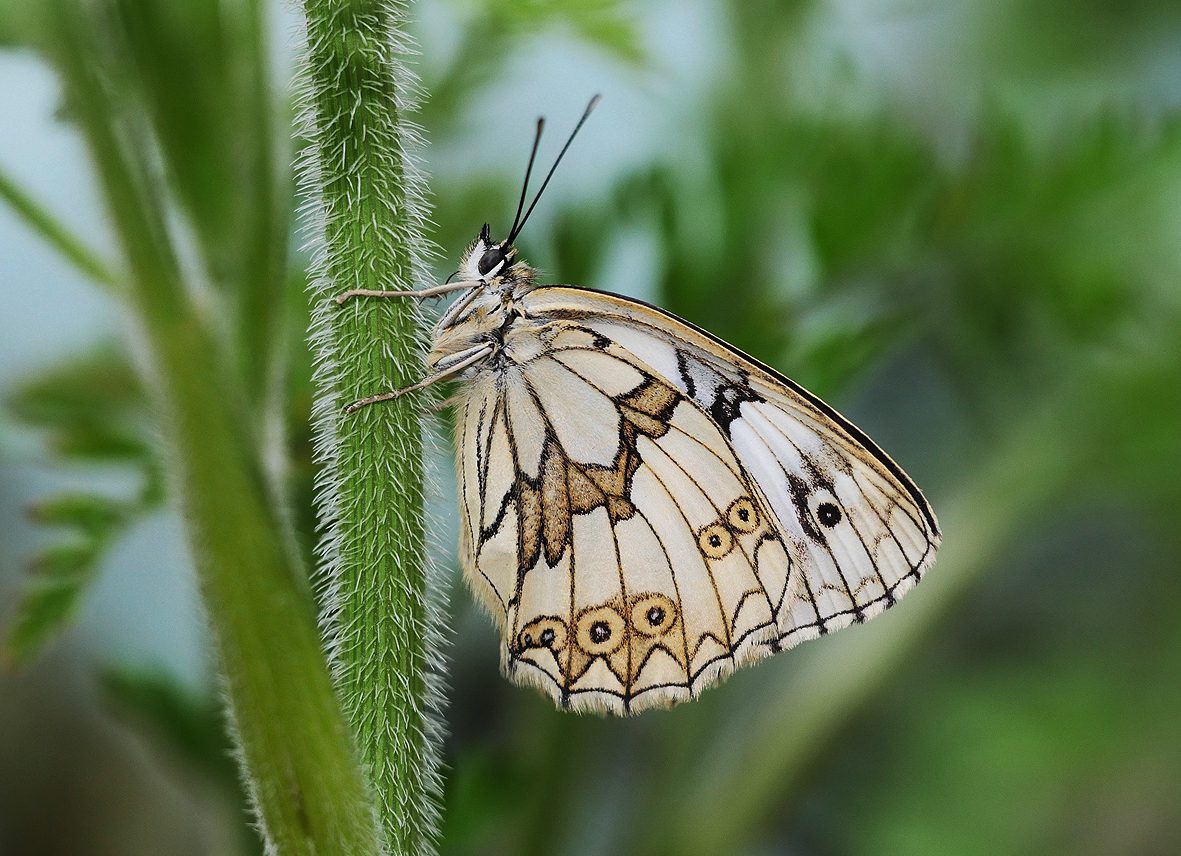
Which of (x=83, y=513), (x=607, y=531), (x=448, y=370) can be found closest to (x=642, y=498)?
(x=607, y=531)

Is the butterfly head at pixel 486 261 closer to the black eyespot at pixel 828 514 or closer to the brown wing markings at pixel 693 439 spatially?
the brown wing markings at pixel 693 439

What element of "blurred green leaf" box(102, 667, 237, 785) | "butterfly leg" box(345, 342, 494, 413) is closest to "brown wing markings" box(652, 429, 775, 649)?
"butterfly leg" box(345, 342, 494, 413)

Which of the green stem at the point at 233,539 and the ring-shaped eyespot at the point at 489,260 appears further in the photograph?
the ring-shaped eyespot at the point at 489,260

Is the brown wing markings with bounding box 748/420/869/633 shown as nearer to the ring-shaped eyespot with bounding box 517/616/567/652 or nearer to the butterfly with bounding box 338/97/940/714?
the butterfly with bounding box 338/97/940/714

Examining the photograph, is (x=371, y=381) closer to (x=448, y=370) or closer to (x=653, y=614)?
(x=448, y=370)

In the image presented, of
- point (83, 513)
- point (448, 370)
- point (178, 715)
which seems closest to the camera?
point (448, 370)

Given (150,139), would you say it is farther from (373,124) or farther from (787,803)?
(787,803)

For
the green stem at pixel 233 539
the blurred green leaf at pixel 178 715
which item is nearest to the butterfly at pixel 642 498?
the green stem at pixel 233 539
